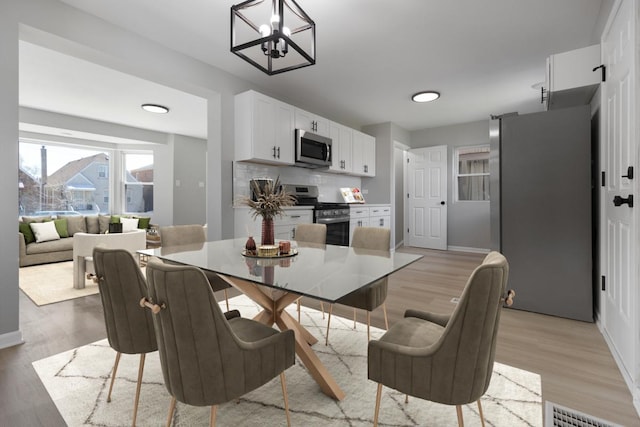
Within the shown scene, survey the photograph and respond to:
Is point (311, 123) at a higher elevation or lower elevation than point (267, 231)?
higher

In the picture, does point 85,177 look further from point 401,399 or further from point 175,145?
point 401,399

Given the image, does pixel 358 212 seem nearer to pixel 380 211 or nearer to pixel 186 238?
pixel 380 211

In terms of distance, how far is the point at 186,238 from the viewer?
255 cm

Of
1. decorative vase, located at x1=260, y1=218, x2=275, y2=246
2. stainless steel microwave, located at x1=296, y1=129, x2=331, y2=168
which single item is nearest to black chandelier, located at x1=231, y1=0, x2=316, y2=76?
decorative vase, located at x1=260, y1=218, x2=275, y2=246

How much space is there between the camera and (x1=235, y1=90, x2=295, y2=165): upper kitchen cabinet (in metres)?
3.64

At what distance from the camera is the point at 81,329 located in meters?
2.48

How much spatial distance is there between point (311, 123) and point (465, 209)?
12.1 ft

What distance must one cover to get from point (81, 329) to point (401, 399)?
8.14 feet

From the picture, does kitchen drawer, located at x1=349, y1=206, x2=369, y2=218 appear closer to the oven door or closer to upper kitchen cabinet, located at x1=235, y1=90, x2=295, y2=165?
the oven door

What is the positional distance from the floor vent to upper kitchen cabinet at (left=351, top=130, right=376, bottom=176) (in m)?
4.46

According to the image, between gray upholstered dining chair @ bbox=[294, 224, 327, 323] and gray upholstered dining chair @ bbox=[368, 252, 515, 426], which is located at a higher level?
gray upholstered dining chair @ bbox=[294, 224, 327, 323]

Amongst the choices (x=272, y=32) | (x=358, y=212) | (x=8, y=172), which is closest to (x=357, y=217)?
(x=358, y=212)

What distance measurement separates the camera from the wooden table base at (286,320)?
63.2 inches

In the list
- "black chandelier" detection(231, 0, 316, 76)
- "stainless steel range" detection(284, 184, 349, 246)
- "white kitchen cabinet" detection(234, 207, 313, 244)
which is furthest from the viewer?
"stainless steel range" detection(284, 184, 349, 246)
